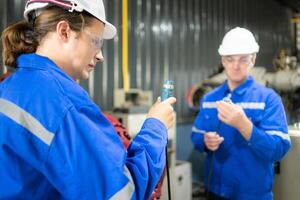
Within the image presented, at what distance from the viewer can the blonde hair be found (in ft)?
2.71

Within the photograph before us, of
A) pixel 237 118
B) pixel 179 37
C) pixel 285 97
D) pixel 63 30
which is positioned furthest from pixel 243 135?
pixel 285 97

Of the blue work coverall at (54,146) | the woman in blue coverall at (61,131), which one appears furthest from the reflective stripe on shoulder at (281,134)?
the blue work coverall at (54,146)

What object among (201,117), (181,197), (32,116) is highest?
(32,116)

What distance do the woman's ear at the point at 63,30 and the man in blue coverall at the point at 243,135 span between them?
98 cm

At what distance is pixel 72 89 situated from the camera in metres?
0.77

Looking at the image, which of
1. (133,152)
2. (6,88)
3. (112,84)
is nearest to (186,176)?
(112,84)

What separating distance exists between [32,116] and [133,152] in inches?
11.2

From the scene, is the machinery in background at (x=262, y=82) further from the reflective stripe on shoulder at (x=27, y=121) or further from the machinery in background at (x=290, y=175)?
the reflective stripe on shoulder at (x=27, y=121)

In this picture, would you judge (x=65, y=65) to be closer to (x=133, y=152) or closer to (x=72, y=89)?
(x=72, y=89)

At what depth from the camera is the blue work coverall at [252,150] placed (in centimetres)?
156

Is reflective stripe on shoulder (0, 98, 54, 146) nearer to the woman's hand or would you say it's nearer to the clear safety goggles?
the clear safety goggles

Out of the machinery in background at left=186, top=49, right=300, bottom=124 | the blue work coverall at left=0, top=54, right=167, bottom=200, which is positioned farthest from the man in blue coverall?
the machinery in background at left=186, top=49, right=300, bottom=124

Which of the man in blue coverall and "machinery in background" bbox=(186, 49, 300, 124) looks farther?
"machinery in background" bbox=(186, 49, 300, 124)

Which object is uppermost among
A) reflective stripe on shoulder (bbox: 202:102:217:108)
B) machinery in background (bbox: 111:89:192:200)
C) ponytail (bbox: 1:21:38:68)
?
ponytail (bbox: 1:21:38:68)
